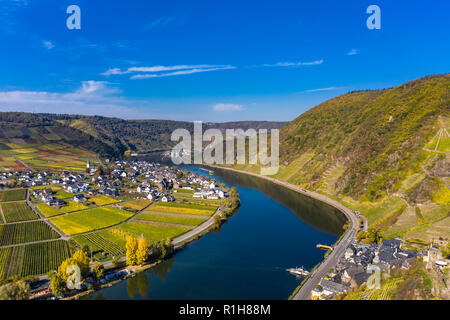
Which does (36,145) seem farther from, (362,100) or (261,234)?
(362,100)

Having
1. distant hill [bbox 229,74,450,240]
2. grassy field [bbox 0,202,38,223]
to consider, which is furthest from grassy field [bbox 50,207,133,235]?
distant hill [bbox 229,74,450,240]

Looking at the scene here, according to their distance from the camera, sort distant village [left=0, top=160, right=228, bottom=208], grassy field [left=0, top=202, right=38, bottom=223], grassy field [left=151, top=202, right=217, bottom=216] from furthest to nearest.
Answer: distant village [left=0, top=160, right=228, bottom=208] < grassy field [left=151, top=202, right=217, bottom=216] < grassy field [left=0, top=202, right=38, bottom=223]

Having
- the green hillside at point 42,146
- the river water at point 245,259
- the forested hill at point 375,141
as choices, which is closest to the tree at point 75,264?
the river water at point 245,259

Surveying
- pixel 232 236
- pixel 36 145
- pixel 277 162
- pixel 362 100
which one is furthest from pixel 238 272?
pixel 36 145

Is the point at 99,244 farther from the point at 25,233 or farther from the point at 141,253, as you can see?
the point at 25,233

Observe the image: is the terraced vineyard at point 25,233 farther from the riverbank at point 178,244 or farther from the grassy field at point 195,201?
the grassy field at point 195,201

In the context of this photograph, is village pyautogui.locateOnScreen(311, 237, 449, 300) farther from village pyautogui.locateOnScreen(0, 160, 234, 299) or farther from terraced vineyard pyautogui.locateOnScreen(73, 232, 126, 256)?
terraced vineyard pyautogui.locateOnScreen(73, 232, 126, 256)
